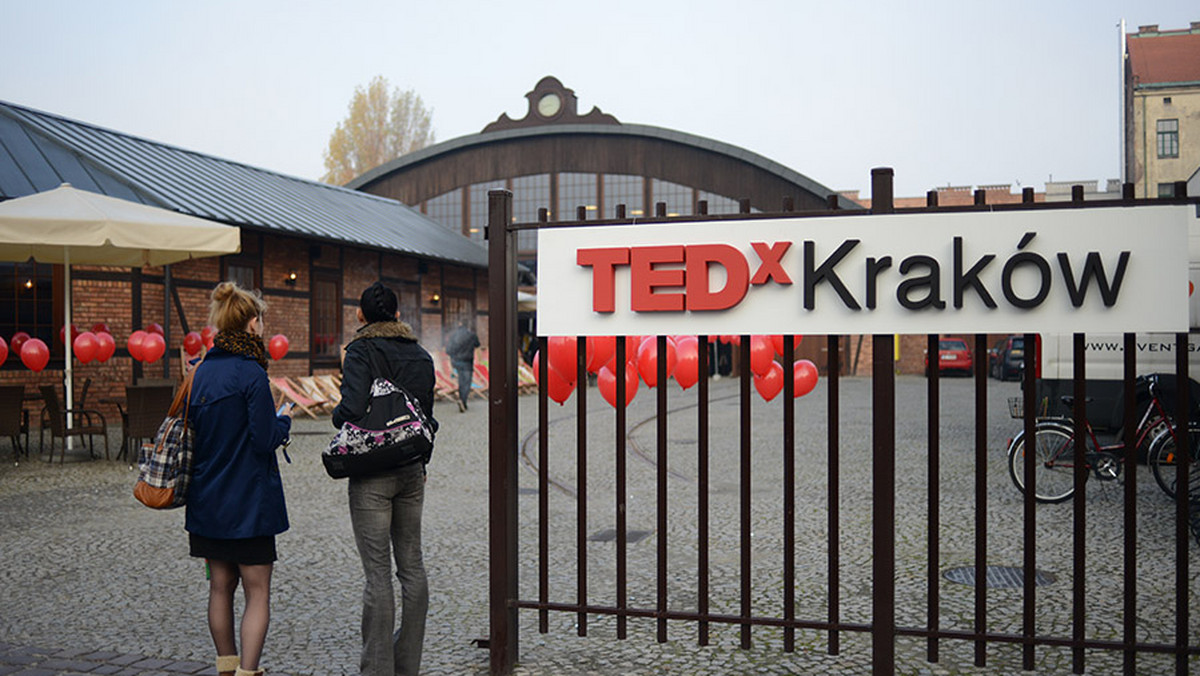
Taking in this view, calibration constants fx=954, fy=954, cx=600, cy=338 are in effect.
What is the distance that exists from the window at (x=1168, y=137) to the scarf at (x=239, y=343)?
167 ft

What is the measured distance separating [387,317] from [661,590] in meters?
1.59

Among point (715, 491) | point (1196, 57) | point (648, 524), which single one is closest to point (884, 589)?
point (648, 524)

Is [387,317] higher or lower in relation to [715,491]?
higher

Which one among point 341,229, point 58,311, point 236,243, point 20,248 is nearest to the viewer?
point 236,243

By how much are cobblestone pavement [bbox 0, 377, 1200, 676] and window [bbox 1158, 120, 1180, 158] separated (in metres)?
43.0

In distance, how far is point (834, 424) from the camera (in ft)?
11.9

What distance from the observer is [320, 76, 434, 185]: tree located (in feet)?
160

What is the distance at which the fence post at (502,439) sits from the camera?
3988 mm

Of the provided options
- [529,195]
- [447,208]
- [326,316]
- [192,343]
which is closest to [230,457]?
[192,343]

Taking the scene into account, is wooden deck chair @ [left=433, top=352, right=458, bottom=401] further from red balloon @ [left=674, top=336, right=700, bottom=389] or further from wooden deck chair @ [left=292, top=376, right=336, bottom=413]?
red balloon @ [left=674, top=336, right=700, bottom=389]

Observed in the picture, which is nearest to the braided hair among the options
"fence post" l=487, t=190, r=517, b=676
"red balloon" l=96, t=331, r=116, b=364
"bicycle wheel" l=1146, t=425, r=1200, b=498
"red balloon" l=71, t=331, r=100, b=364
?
"fence post" l=487, t=190, r=517, b=676

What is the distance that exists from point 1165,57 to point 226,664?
54.2 meters

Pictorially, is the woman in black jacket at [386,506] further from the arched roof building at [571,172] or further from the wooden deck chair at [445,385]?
the arched roof building at [571,172]

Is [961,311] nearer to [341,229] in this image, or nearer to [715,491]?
[715,491]
